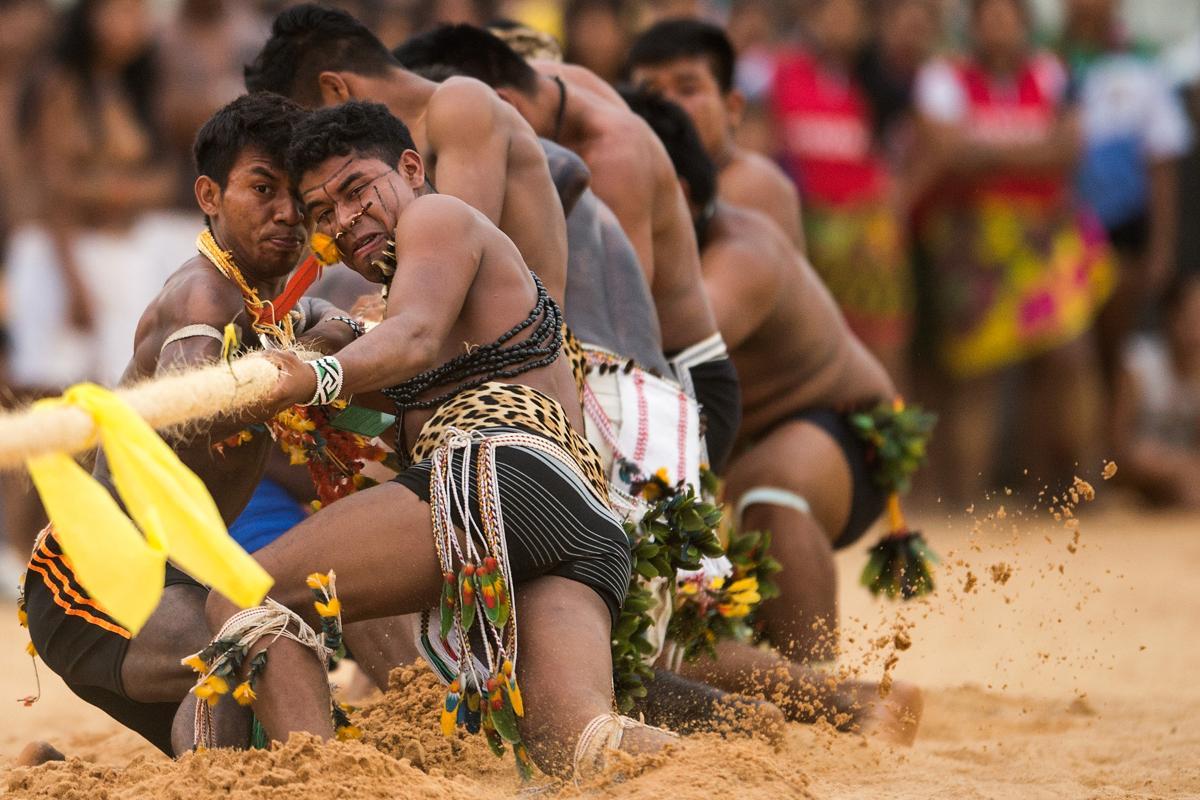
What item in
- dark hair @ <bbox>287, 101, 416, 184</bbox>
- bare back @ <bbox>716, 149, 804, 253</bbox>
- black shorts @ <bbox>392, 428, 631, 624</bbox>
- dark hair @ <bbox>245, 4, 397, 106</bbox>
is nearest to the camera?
black shorts @ <bbox>392, 428, 631, 624</bbox>

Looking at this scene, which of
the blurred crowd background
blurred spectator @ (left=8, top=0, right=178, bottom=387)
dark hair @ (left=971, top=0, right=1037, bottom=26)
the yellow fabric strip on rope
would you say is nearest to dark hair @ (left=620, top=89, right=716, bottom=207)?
the blurred crowd background

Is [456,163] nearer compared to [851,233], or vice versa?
[456,163]

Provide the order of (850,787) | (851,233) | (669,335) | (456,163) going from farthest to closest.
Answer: (851,233) < (669,335) < (456,163) < (850,787)

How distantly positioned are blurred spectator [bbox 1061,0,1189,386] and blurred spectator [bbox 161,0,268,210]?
16.5ft

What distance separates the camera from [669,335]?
5.54 m

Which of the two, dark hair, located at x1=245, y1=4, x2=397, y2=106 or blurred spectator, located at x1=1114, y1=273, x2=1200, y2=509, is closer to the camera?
dark hair, located at x1=245, y1=4, x2=397, y2=106

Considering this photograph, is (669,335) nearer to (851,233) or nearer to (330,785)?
(330,785)

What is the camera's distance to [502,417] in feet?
13.0

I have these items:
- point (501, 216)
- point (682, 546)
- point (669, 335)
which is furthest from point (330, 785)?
point (669, 335)

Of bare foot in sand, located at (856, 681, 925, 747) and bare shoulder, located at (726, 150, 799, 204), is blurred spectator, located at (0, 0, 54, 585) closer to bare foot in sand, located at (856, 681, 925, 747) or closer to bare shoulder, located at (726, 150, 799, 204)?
bare shoulder, located at (726, 150, 799, 204)

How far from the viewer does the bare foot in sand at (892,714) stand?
5133mm

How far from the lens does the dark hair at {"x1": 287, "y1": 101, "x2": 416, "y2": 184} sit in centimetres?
409

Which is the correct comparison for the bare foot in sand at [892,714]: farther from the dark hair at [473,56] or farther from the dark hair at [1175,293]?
the dark hair at [1175,293]

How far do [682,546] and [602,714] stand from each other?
802mm
